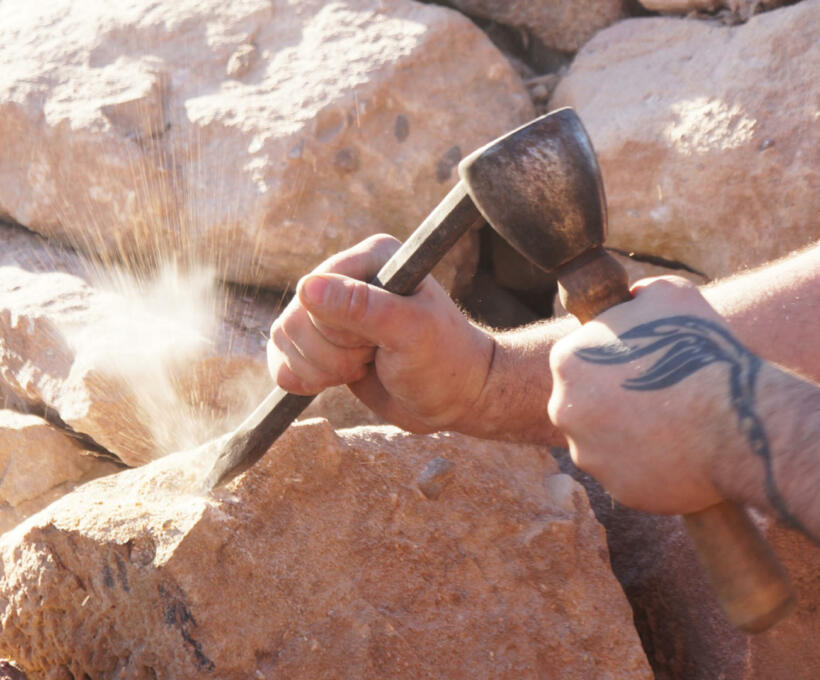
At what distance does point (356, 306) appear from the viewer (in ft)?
5.70

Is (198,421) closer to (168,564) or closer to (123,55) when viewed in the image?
(168,564)

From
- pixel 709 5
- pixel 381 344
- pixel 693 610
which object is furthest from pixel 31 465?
pixel 709 5

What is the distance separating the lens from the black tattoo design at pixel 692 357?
4.14 ft

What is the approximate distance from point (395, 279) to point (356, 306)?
0.09 meters

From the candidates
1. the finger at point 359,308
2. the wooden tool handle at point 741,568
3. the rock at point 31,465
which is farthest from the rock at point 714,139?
the rock at point 31,465

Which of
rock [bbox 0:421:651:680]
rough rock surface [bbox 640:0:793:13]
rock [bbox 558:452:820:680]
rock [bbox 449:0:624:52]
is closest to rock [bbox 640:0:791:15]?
rough rock surface [bbox 640:0:793:13]

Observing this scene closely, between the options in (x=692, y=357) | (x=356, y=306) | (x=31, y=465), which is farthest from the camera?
(x=31, y=465)

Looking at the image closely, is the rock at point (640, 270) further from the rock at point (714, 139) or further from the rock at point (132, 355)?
the rock at point (132, 355)

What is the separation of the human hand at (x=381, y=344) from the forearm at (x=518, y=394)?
0.03 metres

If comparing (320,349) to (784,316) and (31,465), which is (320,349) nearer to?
(784,316)

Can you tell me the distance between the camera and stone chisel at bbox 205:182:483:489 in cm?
164

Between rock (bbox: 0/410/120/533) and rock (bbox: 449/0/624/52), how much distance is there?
2.11 m

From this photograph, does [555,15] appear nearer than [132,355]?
No

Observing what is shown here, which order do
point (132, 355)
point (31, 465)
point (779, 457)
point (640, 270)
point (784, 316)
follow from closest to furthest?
point (779, 457)
point (784, 316)
point (132, 355)
point (31, 465)
point (640, 270)
